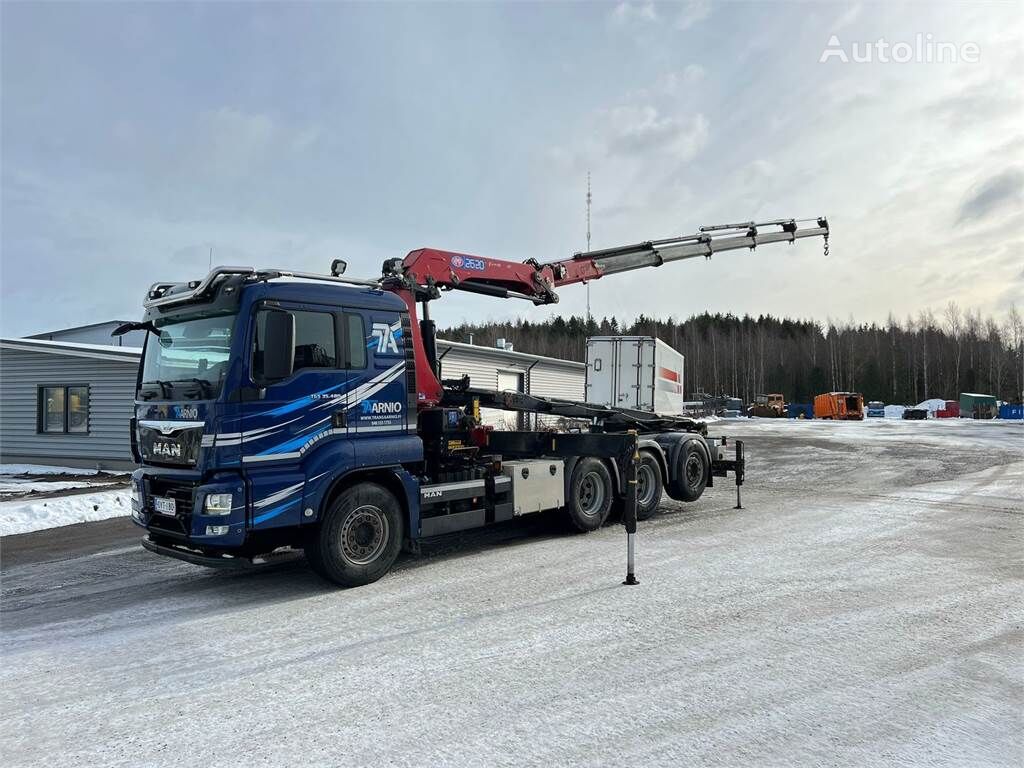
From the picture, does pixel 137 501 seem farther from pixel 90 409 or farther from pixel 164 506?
pixel 90 409

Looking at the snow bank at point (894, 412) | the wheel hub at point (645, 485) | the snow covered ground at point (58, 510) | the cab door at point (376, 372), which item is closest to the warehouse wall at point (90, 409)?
the snow covered ground at point (58, 510)

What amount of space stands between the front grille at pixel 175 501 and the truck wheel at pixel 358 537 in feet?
3.89

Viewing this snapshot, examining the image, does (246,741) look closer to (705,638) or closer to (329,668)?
(329,668)

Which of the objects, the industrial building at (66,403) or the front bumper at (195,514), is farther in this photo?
the industrial building at (66,403)

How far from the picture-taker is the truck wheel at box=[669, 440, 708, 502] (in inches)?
468

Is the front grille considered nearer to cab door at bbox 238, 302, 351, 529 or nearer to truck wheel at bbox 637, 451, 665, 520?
cab door at bbox 238, 302, 351, 529

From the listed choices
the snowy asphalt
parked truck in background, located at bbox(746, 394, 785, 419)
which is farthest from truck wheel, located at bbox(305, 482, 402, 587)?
parked truck in background, located at bbox(746, 394, 785, 419)

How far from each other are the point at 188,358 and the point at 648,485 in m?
7.45

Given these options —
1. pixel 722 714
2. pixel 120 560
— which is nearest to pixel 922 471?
pixel 722 714

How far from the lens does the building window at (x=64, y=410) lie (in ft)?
63.1

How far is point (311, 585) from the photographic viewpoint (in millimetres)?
7070

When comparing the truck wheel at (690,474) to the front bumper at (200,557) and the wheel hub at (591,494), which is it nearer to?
the wheel hub at (591,494)

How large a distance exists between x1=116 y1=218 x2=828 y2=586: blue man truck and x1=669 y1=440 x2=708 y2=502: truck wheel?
3754 mm

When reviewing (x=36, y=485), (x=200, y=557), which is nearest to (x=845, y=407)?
(x=36, y=485)
